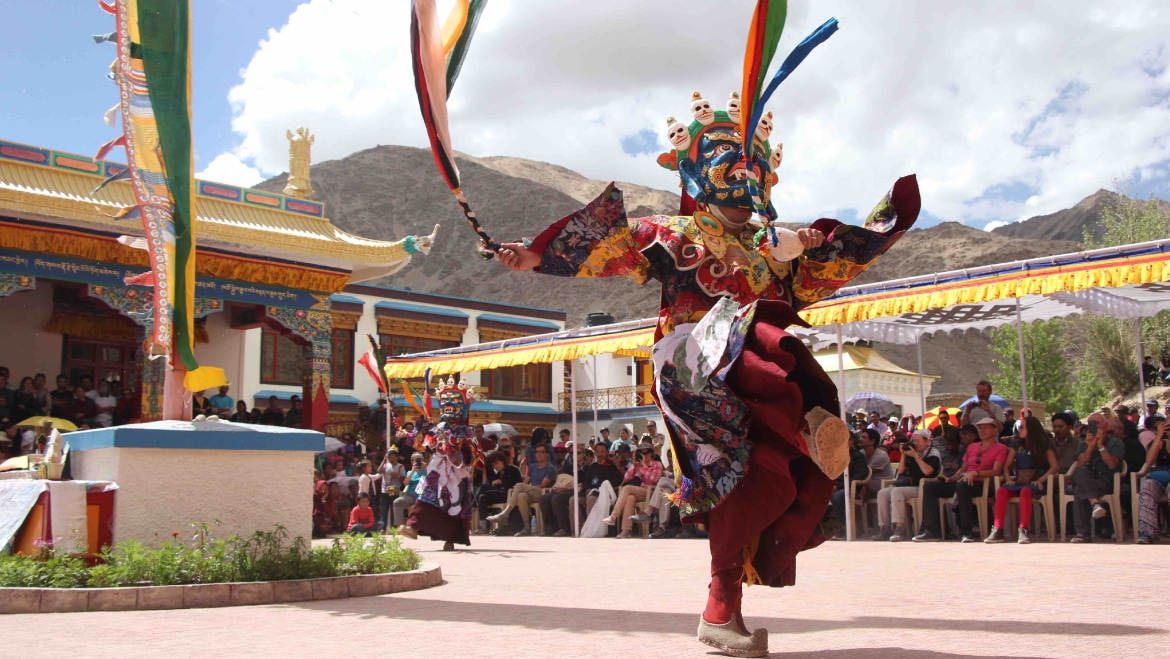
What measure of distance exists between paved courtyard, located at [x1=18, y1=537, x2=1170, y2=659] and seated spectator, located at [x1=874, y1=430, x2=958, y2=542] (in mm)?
3393

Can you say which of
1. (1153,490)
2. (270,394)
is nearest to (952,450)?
(1153,490)

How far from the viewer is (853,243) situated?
182 inches

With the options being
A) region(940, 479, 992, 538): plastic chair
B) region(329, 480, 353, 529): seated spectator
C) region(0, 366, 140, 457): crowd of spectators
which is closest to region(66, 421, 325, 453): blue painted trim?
region(940, 479, 992, 538): plastic chair

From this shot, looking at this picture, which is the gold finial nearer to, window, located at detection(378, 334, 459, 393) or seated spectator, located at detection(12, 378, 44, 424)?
seated spectator, located at detection(12, 378, 44, 424)

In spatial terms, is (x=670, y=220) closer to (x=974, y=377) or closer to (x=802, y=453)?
(x=802, y=453)

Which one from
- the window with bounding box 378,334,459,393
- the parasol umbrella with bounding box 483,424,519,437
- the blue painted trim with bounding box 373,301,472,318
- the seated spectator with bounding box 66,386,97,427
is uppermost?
the blue painted trim with bounding box 373,301,472,318

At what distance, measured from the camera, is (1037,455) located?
34.9ft

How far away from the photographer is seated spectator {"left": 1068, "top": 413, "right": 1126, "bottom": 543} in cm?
993

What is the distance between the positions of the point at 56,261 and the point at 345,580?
1210 centimetres

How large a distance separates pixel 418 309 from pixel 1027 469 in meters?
24.0

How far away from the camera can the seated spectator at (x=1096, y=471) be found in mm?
9930

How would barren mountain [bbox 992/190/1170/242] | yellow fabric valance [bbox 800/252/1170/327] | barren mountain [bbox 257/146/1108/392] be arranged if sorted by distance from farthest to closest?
barren mountain [bbox 992/190/1170/242], barren mountain [bbox 257/146/1108/392], yellow fabric valance [bbox 800/252/1170/327]

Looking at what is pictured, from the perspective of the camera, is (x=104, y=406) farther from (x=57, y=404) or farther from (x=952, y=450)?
(x=952, y=450)

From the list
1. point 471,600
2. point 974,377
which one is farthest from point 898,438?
point 974,377
